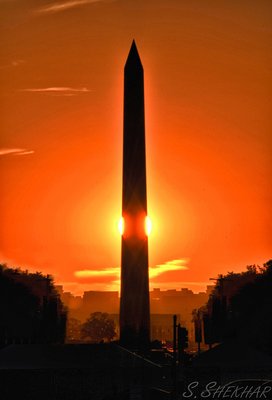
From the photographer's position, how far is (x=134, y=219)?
231 feet

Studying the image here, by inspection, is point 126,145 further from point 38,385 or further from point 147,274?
point 38,385

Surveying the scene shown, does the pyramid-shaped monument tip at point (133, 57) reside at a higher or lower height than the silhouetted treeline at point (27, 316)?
higher

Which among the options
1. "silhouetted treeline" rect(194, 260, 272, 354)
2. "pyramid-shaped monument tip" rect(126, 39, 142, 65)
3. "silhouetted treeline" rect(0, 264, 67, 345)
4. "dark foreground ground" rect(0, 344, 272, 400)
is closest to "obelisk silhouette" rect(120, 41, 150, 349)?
"pyramid-shaped monument tip" rect(126, 39, 142, 65)

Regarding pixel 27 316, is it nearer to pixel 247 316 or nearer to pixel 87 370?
pixel 247 316

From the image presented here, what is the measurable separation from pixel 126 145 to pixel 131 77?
244 inches

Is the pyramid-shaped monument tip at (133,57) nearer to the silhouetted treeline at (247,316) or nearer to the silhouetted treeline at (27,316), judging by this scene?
the silhouetted treeline at (247,316)

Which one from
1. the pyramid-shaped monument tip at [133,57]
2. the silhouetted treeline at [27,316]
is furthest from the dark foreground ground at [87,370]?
the pyramid-shaped monument tip at [133,57]

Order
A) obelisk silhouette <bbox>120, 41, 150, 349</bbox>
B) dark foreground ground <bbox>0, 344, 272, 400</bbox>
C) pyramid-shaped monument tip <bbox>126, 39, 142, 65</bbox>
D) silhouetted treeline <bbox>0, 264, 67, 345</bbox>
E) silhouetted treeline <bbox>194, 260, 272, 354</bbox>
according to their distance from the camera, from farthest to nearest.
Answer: silhouetted treeline <bbox>0, 264, 67, 345</bbox> < silhouetted treeline <bbox>194, 260, 272, 354</bbox> < pyramid-shaped monument tip <bbox>126, 39, 142, 65</bbox> < obelisk silhouette <bbox>120, 41, 150, 349</bbox> < dark foreground ground <bbox>0, 344, 272, 400</bbox>

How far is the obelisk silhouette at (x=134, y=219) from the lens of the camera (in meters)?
69.4

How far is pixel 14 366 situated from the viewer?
137 ft

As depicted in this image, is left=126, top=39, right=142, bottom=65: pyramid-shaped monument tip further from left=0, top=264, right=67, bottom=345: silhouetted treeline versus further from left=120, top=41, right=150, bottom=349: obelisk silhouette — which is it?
left=0, top=264, right=67, bottom=345: silhouetted treeline

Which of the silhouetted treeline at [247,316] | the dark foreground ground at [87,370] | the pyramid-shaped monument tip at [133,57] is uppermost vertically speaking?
the pyramid-shaped monument tip at [133,57]

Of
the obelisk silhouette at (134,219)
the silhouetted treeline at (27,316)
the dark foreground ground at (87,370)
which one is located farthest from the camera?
the silhouetted treeline at (27,316)

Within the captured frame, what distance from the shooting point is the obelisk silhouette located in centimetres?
6938
